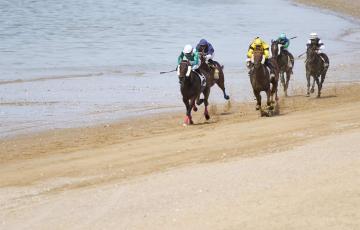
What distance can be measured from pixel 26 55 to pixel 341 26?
29.7m

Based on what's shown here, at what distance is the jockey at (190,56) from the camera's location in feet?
64.8

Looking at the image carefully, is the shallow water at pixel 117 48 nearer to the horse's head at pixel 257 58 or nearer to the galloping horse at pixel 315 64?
the galloping horse at pixel 315 64

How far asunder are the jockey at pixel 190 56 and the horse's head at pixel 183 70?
517 mm

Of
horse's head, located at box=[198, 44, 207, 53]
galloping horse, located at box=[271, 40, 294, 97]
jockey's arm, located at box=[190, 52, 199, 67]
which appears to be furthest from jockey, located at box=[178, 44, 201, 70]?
galloping horse, located at box=[271, 40, 294, 97]

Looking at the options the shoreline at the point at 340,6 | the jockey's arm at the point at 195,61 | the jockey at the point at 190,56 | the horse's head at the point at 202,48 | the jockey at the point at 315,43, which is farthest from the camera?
the shoreline at the point at 340,6

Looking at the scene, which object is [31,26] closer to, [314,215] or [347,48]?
[347,48]

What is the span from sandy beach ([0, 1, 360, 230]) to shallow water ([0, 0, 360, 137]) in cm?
440

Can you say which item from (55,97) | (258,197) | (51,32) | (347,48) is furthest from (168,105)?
(51,32)

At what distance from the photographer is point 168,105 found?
947 inches

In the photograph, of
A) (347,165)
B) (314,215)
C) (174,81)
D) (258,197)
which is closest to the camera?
(314,215)

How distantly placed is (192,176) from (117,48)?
36.3 m

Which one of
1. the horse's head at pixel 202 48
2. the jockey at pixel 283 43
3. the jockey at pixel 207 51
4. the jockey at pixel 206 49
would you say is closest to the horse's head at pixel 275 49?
the jockey at pixel 283 43

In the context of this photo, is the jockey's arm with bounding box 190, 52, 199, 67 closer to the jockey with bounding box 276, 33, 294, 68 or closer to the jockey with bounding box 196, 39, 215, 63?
the jockey with bounding box 196, 39, 215, 63

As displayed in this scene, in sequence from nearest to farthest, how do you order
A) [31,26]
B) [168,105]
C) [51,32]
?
[168,105] → [51,32] → [31,26]
